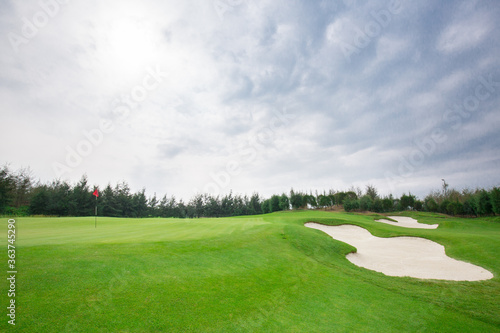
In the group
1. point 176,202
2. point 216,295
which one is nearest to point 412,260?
point 216,295

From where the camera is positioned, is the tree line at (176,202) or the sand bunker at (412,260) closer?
the sand bunker at (412,260)

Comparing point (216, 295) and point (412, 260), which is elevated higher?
point (216, 295)

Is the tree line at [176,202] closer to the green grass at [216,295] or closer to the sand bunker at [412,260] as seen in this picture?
the sand bunker at [412,260]

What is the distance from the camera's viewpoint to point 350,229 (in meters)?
24.1

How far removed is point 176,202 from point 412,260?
80964 millimetres

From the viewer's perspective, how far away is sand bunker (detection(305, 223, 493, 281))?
1038cm

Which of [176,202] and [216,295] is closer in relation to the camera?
[216,295]

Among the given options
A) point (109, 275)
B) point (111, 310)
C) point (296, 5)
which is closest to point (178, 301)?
point (111, 310)

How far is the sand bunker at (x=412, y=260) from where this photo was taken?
34.1 ft

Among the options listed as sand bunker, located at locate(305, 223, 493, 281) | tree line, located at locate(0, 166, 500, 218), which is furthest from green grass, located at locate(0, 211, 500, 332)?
tree line, located at locate(0, 166, 500, 218)

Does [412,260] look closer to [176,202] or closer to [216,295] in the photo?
[216,295]

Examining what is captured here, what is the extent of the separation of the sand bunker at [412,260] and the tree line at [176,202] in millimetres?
29199

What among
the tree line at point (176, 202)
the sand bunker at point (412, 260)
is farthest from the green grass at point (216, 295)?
the tree line at point (176, 202)

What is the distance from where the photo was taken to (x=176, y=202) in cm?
8306
